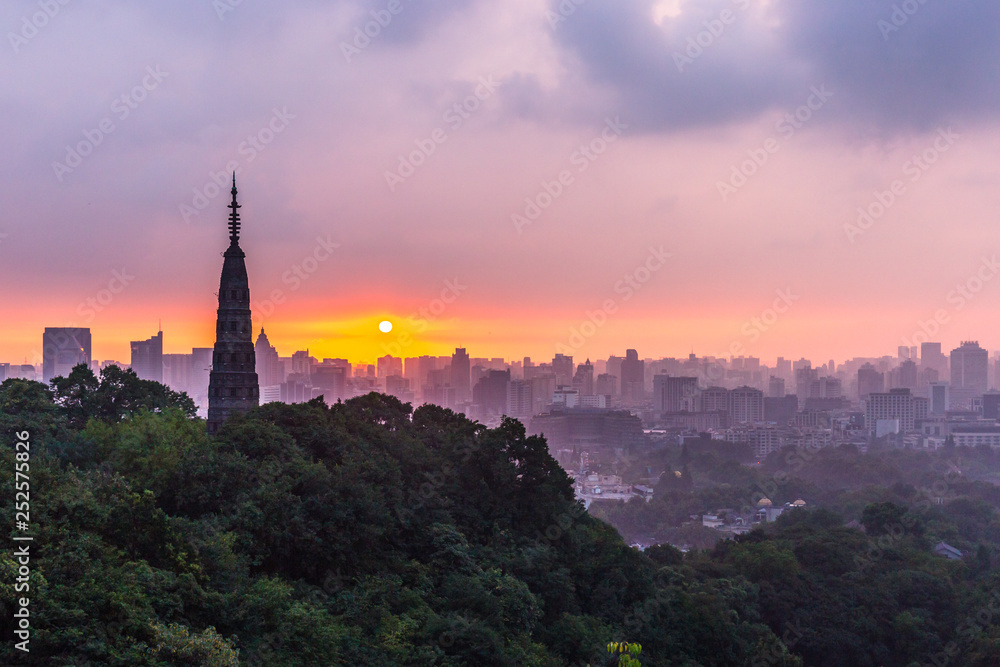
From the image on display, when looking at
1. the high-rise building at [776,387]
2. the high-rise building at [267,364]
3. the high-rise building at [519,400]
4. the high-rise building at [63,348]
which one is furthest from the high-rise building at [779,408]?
the high-rise building at [63,348]

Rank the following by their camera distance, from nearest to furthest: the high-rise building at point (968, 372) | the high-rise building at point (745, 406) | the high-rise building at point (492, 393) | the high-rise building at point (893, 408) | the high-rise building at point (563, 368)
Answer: the high-rise building at point (492, 393) → the high-rise building at point (893, 408) → the high-rise building at point (745, 406) → the high-rise building at point (563, 368) → the high-rise building at point (968, 372)

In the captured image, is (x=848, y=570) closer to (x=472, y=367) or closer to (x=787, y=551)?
(x=787, y=551)

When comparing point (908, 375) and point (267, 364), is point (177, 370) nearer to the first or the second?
point (267, 364)

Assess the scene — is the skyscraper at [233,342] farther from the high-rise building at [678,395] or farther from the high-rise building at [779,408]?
the high-rise building at [779,408]

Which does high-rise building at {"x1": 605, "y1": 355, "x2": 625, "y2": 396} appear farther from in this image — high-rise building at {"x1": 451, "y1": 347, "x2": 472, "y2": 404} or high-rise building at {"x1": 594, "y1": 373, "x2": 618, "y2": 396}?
high-rise building at {"x1": 451, "y1": 347, "x2": 472, "y2": 404}

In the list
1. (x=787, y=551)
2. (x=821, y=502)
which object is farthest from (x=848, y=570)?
(x=821, y=502)

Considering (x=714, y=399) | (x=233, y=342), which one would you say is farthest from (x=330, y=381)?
(x=714, y=399)

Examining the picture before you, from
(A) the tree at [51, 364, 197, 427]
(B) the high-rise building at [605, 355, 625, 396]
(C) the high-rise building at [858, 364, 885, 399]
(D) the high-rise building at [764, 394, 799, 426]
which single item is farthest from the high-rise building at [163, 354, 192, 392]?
(C) the high-rise building at [858, 364, 885, 399]
